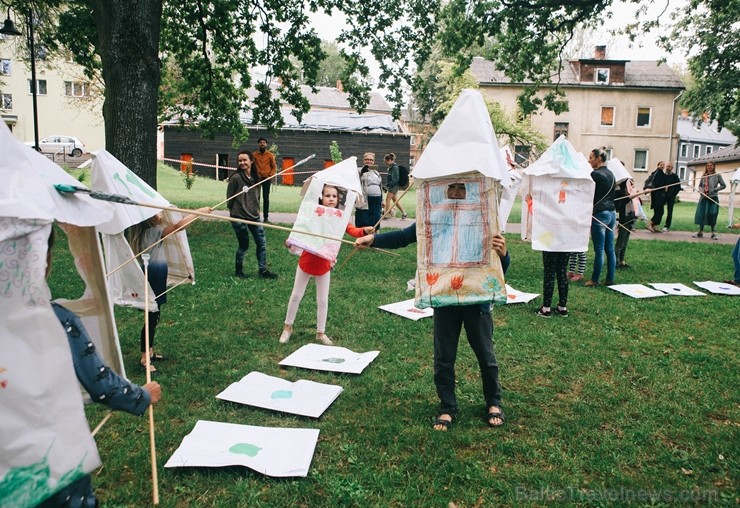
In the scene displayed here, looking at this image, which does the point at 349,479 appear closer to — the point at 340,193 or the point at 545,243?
the point at 340,193

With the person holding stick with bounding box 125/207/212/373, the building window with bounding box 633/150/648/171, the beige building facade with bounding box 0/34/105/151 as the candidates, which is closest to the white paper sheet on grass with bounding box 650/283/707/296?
the person holding stick with bounding box 125/207/212/373

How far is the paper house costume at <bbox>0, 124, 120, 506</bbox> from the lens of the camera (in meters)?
1.93

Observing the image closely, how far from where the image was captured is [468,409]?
4.54 m

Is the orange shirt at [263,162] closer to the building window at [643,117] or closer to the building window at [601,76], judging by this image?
the building window at [601,76]

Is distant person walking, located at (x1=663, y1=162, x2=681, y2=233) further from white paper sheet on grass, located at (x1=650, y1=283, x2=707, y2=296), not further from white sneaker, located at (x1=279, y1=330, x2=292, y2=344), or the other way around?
white sneaker, located at (x1=279, y1=330, x2=292, y2=344)

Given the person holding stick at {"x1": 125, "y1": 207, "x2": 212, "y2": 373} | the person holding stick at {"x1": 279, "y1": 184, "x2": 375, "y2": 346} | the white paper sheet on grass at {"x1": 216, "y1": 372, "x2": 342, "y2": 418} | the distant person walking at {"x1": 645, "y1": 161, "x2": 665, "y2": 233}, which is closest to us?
the white paper sheet on grass at {"x1": 216, "y1": 372, "x2": 342, "y2": 418}

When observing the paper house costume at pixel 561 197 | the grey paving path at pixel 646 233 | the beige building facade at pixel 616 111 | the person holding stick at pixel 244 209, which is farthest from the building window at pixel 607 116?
the person holding stick at pixel 244 209

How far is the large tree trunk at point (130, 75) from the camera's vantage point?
886cm

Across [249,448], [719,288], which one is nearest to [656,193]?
[719,288]

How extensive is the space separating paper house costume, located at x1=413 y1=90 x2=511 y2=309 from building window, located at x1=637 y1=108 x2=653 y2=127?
145 ft

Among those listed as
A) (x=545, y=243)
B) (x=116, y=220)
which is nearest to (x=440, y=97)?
(x=545, y=243)

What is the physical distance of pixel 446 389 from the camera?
427 cm

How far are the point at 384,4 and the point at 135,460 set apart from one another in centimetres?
1300

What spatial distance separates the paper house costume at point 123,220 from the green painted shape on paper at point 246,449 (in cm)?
132
